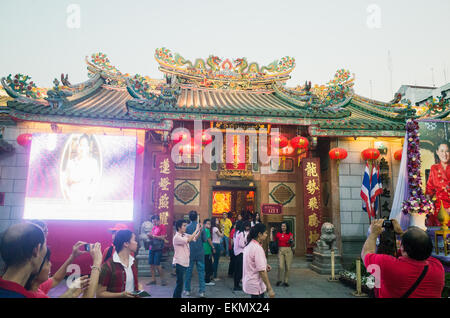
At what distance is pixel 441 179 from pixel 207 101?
7.23 metres

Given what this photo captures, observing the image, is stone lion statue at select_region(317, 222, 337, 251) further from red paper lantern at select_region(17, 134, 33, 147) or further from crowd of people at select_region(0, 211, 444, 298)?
red paper lantern at select_region(17, 134, 33, 147)

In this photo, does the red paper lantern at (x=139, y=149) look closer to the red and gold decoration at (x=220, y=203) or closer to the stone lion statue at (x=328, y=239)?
the red and gold decoration at (x=220, y=203)

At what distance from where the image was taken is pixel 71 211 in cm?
710

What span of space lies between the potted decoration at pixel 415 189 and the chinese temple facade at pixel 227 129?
2033mm

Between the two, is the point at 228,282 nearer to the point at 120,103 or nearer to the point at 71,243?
the point at 71,243

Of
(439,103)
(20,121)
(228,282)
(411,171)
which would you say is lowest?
(228,282)

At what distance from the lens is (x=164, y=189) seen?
8.21 m

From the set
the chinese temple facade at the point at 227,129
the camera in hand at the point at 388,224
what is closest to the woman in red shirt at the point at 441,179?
the chinese temple facade at the point at 227,129

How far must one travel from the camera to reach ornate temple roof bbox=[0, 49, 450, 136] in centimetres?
759

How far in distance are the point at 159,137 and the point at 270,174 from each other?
4327 mm

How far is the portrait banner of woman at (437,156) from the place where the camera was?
6.68m

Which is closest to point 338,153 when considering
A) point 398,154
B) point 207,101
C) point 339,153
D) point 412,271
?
point 339,153
